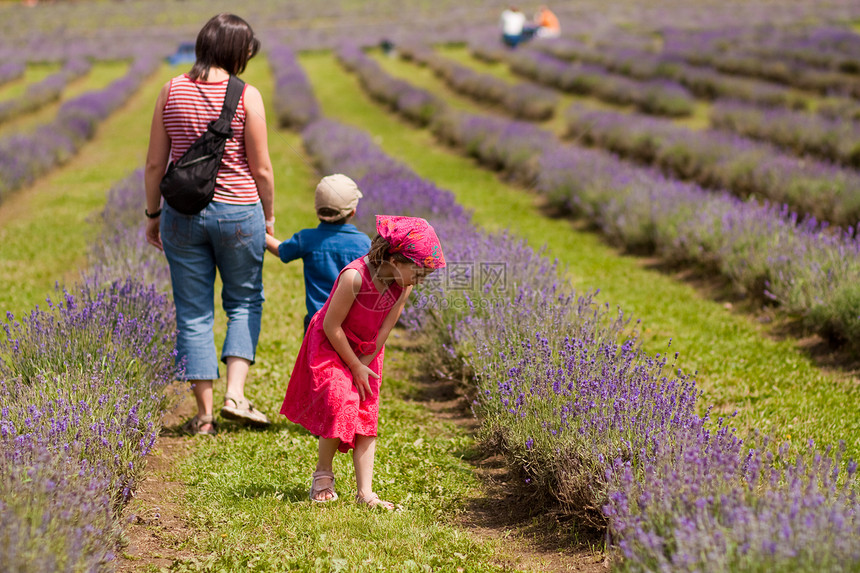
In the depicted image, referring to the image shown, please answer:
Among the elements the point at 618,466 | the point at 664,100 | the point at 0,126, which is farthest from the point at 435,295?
the point at 0,126

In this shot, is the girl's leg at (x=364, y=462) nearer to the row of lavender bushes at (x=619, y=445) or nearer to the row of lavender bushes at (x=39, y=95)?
the row of lavender bushes at (x=619, y=445)

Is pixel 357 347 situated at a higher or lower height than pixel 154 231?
lower

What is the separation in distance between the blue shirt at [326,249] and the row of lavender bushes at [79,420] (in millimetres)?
782

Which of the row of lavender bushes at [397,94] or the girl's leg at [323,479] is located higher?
the row of lavender bushes at [397,94]

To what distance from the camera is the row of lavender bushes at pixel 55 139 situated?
10453 millimetres

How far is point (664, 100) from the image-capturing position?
1489 cm

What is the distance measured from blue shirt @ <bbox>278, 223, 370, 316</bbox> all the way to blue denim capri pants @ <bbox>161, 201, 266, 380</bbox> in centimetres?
24

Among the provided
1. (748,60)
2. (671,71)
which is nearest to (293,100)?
(671,71)

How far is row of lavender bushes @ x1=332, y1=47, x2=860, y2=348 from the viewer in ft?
17.2

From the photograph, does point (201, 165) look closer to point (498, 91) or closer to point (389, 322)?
point (389, 322)

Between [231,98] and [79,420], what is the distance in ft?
4.93

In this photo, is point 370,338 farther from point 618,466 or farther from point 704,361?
point 704,361

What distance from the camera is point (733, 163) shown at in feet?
31.7

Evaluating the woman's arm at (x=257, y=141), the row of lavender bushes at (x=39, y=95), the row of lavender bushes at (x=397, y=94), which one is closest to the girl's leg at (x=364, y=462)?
the woman's arm at (x=257, y=141)
